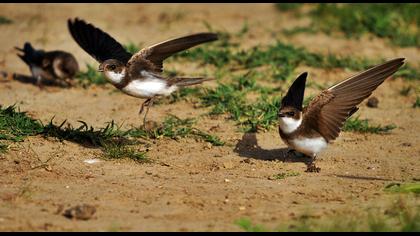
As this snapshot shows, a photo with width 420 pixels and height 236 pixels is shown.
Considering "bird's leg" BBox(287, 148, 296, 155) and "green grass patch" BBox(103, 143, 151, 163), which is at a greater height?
"bird's leg" BBox(287, 148, 296, 155)

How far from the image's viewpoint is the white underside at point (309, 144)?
6.80 meters

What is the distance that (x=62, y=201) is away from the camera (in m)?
5.67

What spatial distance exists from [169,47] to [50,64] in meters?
3.19

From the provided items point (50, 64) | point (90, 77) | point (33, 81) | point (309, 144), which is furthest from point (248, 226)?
point (33, 81)

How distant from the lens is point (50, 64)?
9.80 meters

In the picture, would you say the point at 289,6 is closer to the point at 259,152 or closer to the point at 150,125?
the point at 150,125

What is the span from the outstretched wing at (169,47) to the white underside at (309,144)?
121cm

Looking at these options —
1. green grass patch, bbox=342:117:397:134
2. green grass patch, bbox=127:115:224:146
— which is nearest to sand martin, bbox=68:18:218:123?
green grass patch, bbox=127:115:224:146

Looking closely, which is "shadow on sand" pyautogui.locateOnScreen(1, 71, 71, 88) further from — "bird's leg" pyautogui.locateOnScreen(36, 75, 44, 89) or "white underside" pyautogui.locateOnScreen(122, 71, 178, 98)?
"white underside" pyautogui.locateOnScreen(122, 71, 178, 98)

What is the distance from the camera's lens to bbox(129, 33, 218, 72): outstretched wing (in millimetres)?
6785

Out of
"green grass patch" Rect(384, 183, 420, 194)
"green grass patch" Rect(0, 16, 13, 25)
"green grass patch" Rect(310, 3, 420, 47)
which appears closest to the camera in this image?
"green grass patch" Rect(384, 183, 420, 194)

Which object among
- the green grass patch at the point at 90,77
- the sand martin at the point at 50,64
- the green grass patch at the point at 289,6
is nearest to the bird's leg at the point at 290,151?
the green grass patch at the point at 90,77

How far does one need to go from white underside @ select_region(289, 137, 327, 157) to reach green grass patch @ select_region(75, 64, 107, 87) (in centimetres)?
349

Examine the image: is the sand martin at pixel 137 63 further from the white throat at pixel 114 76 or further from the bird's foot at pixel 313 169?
the bird's foot at pixel 313 169
